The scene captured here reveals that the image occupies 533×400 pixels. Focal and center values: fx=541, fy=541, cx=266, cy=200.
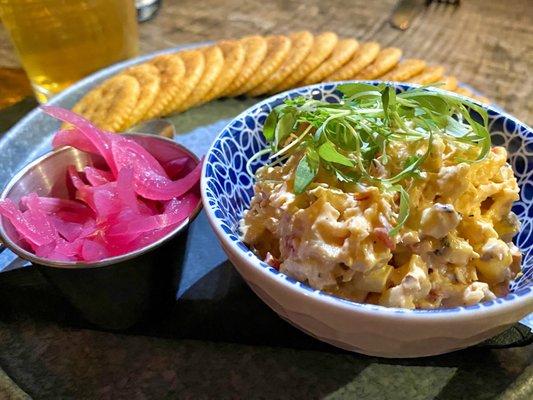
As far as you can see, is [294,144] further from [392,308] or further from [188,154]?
[392,308]

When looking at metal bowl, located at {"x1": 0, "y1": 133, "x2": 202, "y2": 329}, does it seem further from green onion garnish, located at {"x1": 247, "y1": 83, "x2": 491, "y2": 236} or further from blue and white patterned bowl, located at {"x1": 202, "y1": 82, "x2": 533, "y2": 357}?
green onion garnish, located at {"x1": 247, "y1": 83, "x2": 491, "y2": 236}

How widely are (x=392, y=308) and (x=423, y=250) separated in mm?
132

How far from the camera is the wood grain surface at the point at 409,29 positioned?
85.0 inches

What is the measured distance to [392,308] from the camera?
0.83 metres

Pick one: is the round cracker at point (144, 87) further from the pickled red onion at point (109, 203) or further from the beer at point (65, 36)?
the pickled red onion at point (109, 203)

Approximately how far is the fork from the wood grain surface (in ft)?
A: 0.10

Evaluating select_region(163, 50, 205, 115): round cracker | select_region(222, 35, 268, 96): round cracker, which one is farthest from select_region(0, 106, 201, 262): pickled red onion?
select_region(222, 35, 268, 96): round cracker

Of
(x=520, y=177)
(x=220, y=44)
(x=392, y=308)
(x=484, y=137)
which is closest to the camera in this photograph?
(x=392, y=308)

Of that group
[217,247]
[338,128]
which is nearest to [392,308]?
[338,128]

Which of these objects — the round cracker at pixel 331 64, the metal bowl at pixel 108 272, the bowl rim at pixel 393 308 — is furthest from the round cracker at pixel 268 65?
the bowl rim at pixel 393 308

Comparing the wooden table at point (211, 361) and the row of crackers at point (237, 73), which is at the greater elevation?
the row of crackers at point (237, 73)

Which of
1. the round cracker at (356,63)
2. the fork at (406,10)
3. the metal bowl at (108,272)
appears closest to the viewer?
the metal bowl at (108,272)

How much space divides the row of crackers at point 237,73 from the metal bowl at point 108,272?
0.45 metres

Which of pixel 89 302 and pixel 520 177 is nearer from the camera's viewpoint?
pixel 89 302
